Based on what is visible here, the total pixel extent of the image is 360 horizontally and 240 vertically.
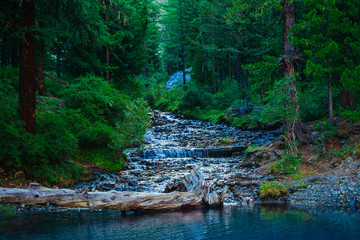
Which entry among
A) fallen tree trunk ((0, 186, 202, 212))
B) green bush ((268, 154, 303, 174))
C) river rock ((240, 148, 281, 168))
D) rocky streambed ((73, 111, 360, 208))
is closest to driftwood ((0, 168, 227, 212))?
fallen tree trunk ((0, 186, 202, 212))

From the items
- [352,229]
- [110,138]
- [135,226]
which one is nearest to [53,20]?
[110,138]

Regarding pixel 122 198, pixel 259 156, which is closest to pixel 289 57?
pixel 259 156

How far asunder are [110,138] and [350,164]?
969 cm

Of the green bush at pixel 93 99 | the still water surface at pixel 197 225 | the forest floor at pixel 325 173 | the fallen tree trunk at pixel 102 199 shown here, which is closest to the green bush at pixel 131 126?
the green bush at pixel 93 99

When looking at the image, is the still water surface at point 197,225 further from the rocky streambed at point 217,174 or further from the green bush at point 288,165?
the green bush at point 288,165

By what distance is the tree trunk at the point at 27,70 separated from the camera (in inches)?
359

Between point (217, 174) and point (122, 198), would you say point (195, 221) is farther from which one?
point (217, 174)

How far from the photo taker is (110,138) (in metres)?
13.2

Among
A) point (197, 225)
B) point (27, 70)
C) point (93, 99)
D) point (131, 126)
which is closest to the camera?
point (197, 225)

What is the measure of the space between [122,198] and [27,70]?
17.6 ft

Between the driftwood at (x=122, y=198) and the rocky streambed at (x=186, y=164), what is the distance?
0.77 meters

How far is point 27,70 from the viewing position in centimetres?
917

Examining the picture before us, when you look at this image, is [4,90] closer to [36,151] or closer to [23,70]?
[23,70]

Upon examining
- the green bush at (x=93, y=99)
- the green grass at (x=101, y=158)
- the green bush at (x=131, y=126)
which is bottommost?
the green grass at (x=101, y=158)
